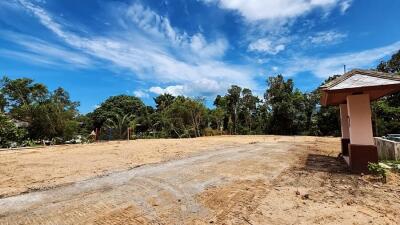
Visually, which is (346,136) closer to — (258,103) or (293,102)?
(293,102)

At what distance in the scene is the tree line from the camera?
2137 cm

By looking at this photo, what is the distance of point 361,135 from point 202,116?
2358 centimetres

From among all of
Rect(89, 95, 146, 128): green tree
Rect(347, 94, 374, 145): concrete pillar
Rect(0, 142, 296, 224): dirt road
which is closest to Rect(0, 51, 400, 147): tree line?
Rect(89, 95, 146, 128): green tree

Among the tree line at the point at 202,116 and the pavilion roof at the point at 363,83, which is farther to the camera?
the tree line at the point at 202,116

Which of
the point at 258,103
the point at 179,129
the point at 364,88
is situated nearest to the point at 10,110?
the point at 179,129

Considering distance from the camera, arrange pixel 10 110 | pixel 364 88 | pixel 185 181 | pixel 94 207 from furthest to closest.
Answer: pixel 10 110 < pixel 364 88 < pixel 185 181 < pixel 94 207

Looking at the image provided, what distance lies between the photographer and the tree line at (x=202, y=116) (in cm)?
2137

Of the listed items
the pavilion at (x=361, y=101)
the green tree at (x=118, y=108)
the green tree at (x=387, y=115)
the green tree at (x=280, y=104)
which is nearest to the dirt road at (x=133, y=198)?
the pavilion at (x=361, y=101)

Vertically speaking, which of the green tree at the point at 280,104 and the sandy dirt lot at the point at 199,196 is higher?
the green tree at the point at 280,104

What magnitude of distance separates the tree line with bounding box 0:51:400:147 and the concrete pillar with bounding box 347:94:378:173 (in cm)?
1488

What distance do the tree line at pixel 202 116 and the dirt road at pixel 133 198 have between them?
17173 mm

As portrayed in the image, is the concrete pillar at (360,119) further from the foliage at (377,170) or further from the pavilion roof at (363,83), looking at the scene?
the foliage at (377,170)

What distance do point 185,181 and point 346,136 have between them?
7.27 m

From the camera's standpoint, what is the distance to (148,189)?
568cm
